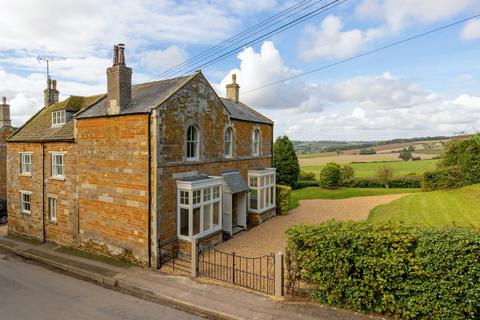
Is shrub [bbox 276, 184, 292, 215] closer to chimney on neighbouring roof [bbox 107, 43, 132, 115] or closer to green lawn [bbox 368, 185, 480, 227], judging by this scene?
green lawn [bbox 368, 185, 480, 227]

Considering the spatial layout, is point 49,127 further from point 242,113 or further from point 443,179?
point 443,179

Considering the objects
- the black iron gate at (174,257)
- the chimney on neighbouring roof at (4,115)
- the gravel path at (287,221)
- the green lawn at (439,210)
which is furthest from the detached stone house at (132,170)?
the green lawn at (439,210)

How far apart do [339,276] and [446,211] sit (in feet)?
44.7

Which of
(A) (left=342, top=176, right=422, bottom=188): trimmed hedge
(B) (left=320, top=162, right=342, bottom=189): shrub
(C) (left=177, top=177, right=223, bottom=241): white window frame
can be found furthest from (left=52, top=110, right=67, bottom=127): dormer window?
(A) (left=342, top=176, right=422, bottom=188): trimmed hedge

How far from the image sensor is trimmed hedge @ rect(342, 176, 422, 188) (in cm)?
3622

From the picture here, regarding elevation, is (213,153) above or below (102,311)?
above

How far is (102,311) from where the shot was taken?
9.21m

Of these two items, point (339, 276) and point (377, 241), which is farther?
point (339, 276)

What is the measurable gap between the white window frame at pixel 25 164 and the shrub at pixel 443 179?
104 ft

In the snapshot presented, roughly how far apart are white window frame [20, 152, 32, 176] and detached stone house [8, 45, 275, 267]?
0.06 metres

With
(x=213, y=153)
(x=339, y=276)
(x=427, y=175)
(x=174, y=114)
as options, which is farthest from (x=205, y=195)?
(x=427, y=175)

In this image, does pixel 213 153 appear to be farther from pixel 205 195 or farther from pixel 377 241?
pixel 377 241

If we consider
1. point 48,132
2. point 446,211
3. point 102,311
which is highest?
point 48,132

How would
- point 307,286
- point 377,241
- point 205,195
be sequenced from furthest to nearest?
point 205,195
point 307,286
point 377,241
